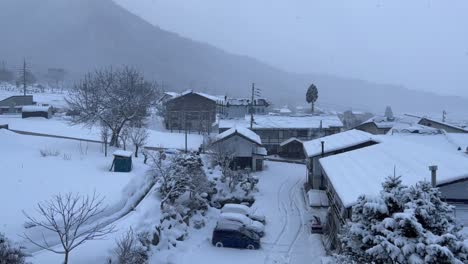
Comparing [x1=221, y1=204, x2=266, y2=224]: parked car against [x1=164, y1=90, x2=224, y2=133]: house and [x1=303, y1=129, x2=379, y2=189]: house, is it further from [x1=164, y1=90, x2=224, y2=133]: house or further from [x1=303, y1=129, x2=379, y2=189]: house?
[x1=164, y1=90, x2=224, y2=133]: house

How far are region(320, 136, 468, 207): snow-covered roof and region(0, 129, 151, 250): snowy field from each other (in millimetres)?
9397

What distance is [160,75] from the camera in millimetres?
187250

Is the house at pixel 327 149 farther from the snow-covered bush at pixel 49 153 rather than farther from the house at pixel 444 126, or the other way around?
the house at pixel 444 126

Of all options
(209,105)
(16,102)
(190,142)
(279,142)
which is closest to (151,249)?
(190,142)

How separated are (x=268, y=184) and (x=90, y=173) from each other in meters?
12.9

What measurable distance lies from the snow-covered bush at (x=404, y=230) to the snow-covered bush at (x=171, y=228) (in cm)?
903

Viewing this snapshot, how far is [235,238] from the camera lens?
16.4 meters

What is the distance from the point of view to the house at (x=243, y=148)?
29812mm

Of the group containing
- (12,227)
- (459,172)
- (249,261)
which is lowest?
(249,261)

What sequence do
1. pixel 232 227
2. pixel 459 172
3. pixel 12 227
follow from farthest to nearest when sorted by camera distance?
pixel 232 227 → pixel 459 172 → pixel 12 227

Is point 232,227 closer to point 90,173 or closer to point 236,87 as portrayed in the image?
point 90,173

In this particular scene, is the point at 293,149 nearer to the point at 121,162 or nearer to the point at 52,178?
the point at 121,162

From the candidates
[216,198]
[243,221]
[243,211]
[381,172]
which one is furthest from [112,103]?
[381,172]

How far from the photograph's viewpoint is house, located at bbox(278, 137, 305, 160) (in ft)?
123
